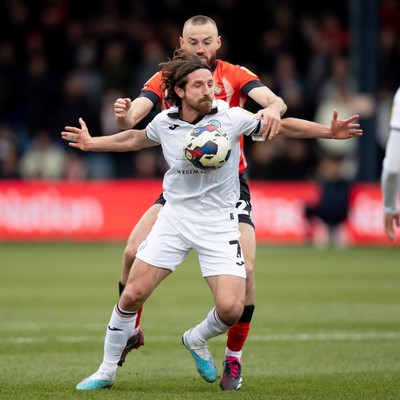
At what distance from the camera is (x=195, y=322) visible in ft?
39.2

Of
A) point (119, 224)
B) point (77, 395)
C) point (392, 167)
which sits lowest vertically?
point (119, 224)

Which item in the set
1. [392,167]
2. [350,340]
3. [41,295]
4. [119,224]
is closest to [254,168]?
[119,224]

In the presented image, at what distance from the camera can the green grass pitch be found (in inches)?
318

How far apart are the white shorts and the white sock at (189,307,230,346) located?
35 centimetres

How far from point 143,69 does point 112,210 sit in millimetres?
3505

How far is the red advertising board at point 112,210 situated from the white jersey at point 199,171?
14274 mm

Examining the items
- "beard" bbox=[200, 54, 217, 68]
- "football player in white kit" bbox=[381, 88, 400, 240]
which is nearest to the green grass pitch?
"football player in white kit" bbox=[381, 88, 400, 240]

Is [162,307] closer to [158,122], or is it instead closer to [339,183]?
[158,122]

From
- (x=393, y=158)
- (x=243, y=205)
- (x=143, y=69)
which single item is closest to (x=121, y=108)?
(x=243, y=205)

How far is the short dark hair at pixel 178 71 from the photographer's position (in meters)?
7.90

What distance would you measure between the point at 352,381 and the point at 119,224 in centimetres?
1470

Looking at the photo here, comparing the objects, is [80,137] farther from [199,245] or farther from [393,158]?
[393,158]

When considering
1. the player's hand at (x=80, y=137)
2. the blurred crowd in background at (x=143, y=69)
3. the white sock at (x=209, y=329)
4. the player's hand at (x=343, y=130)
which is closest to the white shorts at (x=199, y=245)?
the white sock at (x=209, y=329)

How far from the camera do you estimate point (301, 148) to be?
78.1 feet
